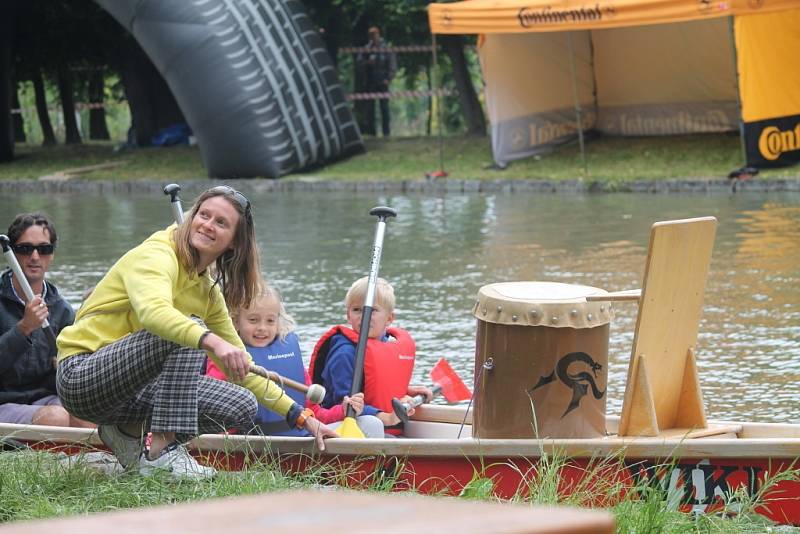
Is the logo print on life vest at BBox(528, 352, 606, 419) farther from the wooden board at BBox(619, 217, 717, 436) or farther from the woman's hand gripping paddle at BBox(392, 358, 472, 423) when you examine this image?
the woman's hand gripping paddle at BBox(392, 358, 472, 423)

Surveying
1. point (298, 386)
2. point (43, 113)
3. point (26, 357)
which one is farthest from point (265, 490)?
point (43, 113)

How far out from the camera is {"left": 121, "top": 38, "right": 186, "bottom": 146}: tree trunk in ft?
88.6

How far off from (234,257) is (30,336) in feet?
4.32

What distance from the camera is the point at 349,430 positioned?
505 cm

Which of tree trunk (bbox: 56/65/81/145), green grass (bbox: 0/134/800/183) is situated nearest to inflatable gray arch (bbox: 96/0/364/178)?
green grass (bbox: 0/134/800/183)

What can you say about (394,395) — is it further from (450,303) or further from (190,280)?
(450,303)

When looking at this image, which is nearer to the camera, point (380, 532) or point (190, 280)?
point (380, 532)

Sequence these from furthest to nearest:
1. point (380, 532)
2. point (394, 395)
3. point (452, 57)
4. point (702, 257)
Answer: point (452, 57) → point (394, 395) → point (702, 257) → point (380, 532)

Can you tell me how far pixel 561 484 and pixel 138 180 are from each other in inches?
707

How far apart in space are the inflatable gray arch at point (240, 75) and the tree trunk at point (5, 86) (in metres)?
4.61

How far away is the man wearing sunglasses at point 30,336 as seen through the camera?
5328 millimetres

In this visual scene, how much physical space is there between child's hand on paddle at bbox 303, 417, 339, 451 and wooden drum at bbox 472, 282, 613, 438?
56 cm

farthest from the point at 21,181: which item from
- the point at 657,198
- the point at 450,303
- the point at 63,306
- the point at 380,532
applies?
the point at 380,532

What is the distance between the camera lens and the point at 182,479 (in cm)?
445
